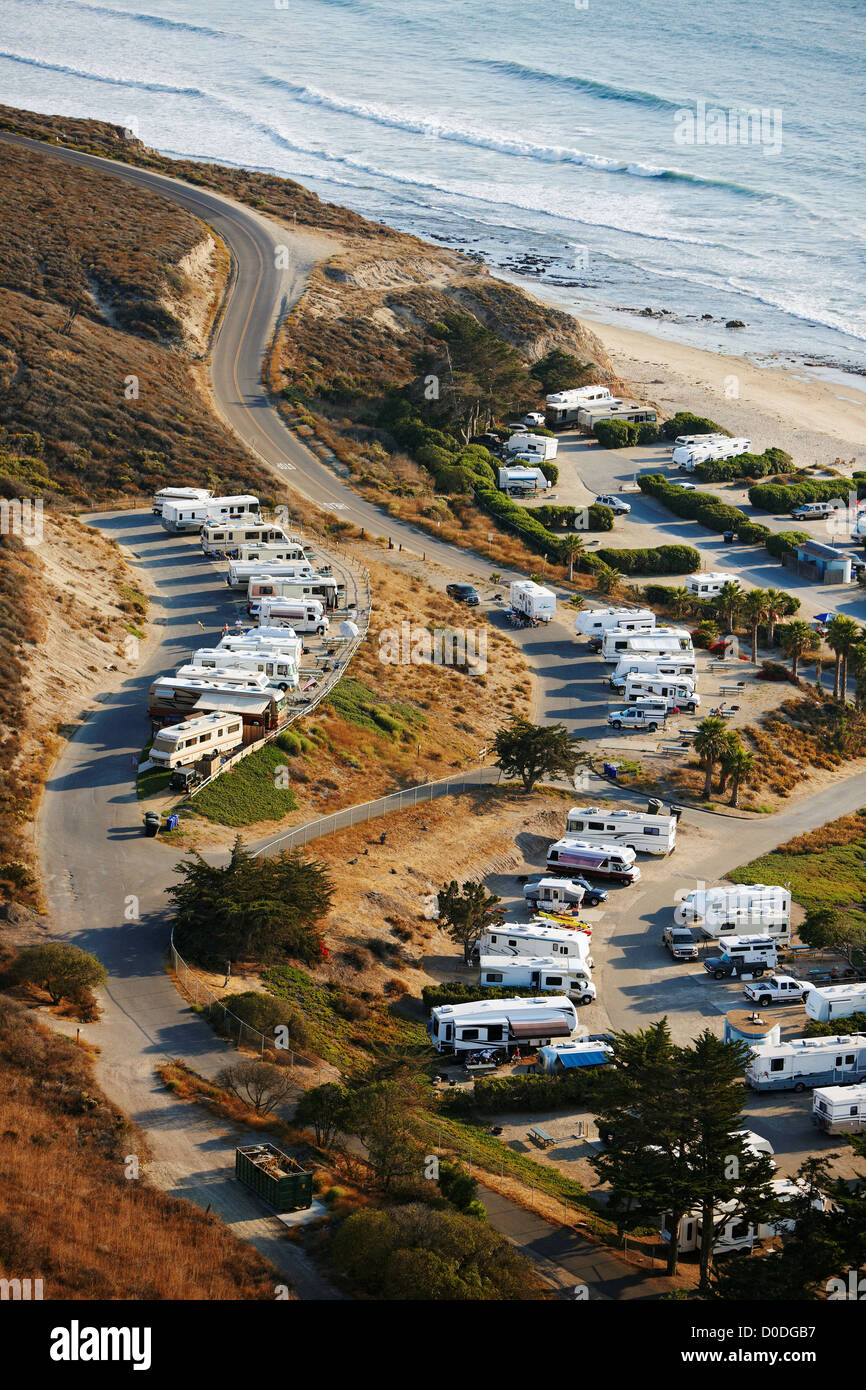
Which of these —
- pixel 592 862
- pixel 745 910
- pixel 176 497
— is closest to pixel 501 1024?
pixel 745 910

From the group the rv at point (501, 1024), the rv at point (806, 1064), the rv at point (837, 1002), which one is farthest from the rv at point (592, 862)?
the rv at point (806, 1064)

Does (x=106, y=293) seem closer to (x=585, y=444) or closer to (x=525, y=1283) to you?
(x=585, y=444)

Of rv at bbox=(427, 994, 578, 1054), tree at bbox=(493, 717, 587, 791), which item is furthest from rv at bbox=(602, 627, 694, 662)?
rv at bbox=(427, 994, 578, 1054)

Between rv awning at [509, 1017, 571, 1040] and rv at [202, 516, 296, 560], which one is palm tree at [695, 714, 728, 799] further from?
rv at [202, 516, 296, 560]

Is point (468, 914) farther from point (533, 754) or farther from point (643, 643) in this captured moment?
point (643, 643)

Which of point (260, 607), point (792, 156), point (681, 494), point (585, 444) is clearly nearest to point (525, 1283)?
point (260, 607)

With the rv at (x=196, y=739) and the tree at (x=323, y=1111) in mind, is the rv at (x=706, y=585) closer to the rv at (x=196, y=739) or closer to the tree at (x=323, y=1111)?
the rv at (x=196, y=739)

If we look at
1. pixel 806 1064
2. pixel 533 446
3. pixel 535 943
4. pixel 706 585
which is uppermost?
pixel 533 446
